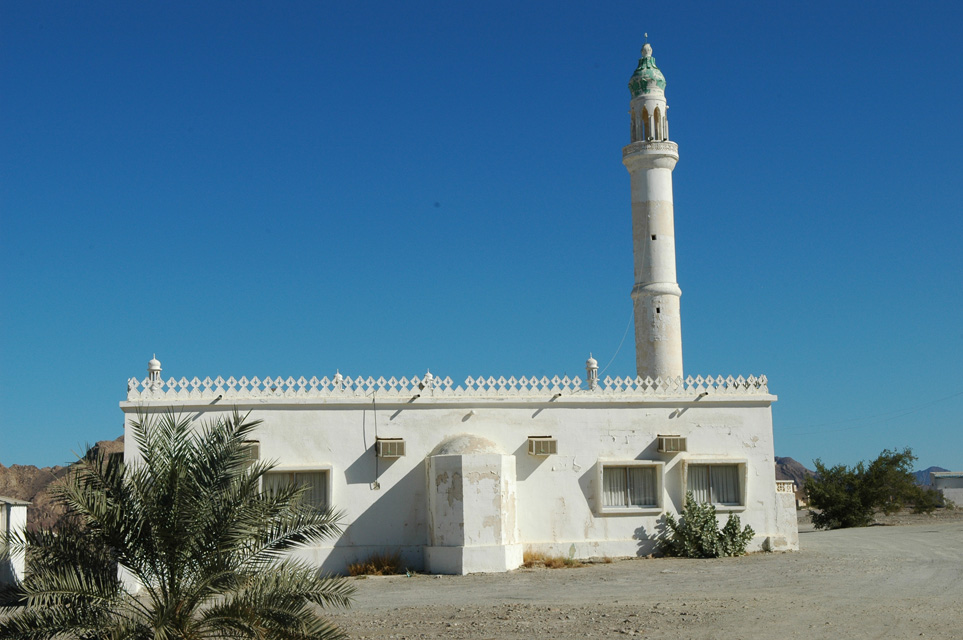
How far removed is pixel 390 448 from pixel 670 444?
5.87 metres

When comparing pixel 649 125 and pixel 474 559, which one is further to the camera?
pixel 649 125

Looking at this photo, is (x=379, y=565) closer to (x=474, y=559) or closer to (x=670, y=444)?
(x=474, y=559)

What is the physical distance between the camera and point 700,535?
19.2 meters

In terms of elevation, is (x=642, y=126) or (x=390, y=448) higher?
(x=642, y=126)

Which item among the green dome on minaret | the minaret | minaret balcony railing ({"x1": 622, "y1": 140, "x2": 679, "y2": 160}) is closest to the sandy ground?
the minaret

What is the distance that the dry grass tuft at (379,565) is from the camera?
17.8 m

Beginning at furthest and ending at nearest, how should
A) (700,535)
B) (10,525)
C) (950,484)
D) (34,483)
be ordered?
1. (34,483)
2. (950,484)
3. (700,535)
4. (10,525)

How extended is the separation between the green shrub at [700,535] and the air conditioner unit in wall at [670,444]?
0.99m

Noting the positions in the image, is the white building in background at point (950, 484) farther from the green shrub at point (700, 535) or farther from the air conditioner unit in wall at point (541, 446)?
the air conditioner unit in wall at point (541, 446)

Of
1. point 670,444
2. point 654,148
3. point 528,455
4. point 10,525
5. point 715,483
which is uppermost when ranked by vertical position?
point 654,148

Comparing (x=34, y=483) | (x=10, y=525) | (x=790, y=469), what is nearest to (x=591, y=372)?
(x=10, y=525)

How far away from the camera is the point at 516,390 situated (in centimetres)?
1950

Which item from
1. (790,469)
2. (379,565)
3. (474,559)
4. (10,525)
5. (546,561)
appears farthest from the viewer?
(790,469)

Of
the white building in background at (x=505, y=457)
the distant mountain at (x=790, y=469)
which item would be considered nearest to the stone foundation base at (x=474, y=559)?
the white building in background at (x=505, y=457)
